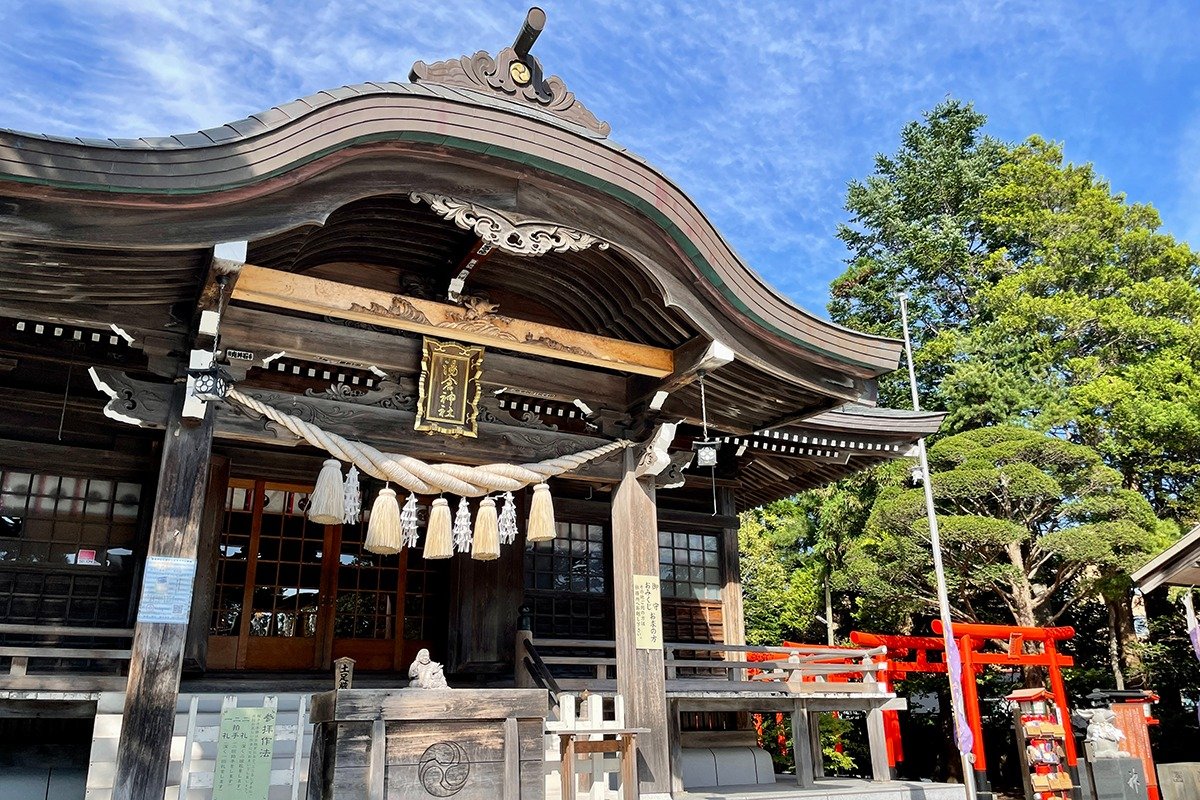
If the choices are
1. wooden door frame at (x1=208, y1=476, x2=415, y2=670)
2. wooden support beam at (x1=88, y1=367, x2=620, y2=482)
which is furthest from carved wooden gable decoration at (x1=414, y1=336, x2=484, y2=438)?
wooden door frame at (x1=208, y1=476, x2=415, y2=670)

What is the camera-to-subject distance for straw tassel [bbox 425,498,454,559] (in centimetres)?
→ 738

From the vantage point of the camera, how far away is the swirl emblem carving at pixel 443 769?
203 inches

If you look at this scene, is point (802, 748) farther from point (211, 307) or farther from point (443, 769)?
point (211, 307)

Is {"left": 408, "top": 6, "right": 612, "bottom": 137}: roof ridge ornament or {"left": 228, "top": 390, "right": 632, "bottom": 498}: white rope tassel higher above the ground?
{"left": 408, "top": 6, "right": 612, "bottom": 137}: roof ridge ornament

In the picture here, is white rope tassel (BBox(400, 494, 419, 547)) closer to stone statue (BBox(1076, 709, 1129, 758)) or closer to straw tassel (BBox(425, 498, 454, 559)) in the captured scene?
straw tassel (BBox(425, 498, 454, 559))

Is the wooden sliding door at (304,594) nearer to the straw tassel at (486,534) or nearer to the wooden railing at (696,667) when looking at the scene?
the wooden railing at (696,667)

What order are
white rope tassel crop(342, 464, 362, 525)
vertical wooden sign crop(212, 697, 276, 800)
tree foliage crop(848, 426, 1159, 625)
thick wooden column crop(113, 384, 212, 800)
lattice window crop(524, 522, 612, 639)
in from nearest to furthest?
thick wooden column crop(113, 384, 212, 800)
vertical wooden sign crop(212, 697, 276, 800)
white rope tassel crop(342, 464, 362, 525)
lattice window crop(524, 522, 612, 639)
tree foliage crop(848, 426, 1159, 625)

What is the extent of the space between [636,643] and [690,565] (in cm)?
419

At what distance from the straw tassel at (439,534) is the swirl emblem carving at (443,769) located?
2270 mm

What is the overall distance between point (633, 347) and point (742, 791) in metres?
5.69

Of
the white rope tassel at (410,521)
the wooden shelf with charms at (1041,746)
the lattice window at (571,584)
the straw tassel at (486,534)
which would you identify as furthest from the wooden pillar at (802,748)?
the white rope tassel at (410,521)

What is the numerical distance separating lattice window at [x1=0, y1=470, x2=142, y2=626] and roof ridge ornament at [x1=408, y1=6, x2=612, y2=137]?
5495mm

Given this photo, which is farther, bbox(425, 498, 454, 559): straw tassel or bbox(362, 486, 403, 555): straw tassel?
bbox(425, 498, 454, 559): straw tassel

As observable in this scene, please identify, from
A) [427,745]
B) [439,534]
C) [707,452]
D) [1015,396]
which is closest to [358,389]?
[439,534]
